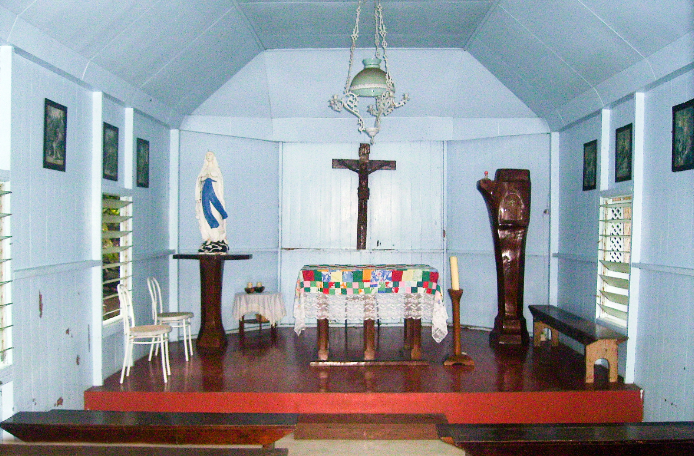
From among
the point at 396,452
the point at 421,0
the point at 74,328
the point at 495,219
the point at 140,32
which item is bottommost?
the point at 396,452

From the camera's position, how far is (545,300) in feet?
25.0

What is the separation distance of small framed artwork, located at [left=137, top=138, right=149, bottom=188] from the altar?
200cm

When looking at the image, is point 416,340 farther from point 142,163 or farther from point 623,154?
point 142,163

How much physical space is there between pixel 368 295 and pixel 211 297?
72.3 inches

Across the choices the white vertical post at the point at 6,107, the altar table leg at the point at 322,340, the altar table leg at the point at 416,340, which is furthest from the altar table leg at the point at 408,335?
the white vertical post at the point at 6,107

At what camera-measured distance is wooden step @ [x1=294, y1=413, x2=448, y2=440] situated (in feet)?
14.0

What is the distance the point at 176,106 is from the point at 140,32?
2014mm

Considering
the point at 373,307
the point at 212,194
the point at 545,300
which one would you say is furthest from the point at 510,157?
the point at 212,194

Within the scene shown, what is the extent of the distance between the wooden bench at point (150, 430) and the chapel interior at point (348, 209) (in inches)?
13.2

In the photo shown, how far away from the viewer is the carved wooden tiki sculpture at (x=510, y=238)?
6.77m

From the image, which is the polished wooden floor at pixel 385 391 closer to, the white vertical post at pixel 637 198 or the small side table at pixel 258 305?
the white vertical post at pixel 637 198

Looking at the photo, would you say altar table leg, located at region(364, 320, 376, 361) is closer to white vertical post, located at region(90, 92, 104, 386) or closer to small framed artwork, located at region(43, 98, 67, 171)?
white vertical post, located at region(90, 92, 104, 386)

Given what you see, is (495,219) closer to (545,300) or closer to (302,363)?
(545,300)

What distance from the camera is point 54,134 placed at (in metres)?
4.41
